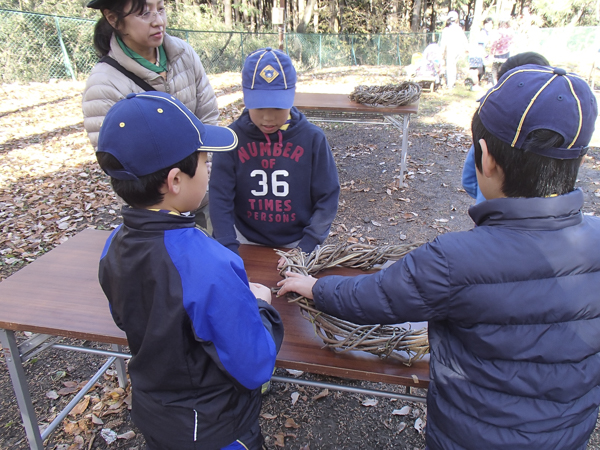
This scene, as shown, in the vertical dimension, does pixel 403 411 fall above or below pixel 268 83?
below

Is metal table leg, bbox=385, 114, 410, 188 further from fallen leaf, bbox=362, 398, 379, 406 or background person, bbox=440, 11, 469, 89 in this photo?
background person, bbox=440, 11, 469, 89

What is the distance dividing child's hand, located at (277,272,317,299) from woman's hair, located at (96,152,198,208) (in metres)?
0.61

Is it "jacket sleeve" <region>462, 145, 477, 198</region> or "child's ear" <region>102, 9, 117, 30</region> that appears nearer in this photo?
"child's ear" <region>102, 9, 117, 30</region>

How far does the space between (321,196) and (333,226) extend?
2784 millimetres

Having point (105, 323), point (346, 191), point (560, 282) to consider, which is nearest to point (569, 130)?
point (560, 282)

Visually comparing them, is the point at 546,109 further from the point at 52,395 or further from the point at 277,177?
the point at 52,395

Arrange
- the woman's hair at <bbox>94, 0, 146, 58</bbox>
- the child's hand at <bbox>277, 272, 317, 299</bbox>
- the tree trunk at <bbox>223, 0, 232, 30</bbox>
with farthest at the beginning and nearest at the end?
the tree trunk at <bbox>223, 0, 232, 30</bbox> → the woman's hair at <bbox>94, 0, 146, 58</bbox> → the child's hand at <bbox>277, 272, 317, 299</bbox>

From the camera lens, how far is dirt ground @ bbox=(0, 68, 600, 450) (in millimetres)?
2592

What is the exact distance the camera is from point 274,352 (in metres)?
1.28

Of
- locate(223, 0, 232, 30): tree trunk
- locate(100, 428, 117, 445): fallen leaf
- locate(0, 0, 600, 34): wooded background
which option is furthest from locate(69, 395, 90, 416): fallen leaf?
locate(0, 0, 600, 34): wooded background

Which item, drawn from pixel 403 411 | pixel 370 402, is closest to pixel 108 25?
pixel 370 402

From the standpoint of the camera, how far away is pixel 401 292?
3.95ft

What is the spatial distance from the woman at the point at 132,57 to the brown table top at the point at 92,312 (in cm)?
65

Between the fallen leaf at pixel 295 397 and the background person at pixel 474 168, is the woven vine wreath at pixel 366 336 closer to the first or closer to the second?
the background person at pixel 474 168
